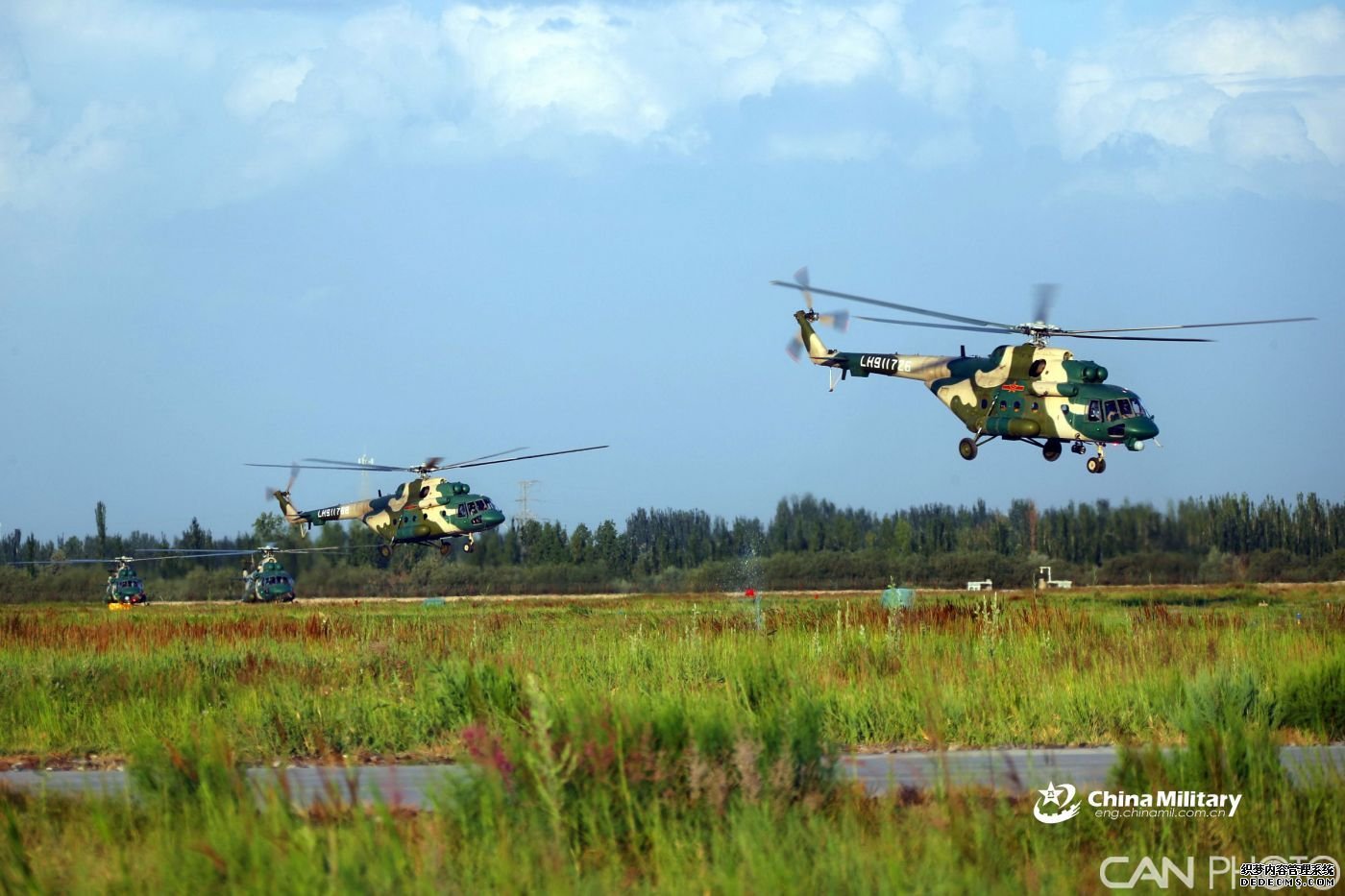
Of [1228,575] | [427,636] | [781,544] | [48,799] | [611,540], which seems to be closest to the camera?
[48,799]

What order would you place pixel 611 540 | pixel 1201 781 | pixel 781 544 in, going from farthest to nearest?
pixel 611 540 < pixel 781 544 < pixel 1201 781

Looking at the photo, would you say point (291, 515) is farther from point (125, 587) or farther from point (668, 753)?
point (668, 753)

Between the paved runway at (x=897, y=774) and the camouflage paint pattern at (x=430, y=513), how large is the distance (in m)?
36.3

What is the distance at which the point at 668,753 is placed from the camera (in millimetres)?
9586

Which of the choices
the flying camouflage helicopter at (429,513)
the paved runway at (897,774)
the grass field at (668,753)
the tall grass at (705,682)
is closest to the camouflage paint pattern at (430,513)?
the flying camouflage helicopter at (429,513)

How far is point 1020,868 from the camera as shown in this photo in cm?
809

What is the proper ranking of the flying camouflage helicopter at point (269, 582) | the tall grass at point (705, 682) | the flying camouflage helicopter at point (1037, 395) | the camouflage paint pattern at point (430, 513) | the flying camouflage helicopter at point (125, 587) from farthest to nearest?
the flying camouflage helicopter at point (125, 587) < the flying camouflage helicopter at point (269, 582) < the camouflage paint pattern at point (430, 513) < the flying camouflage helicopter at point (1037, 395) < the tall grass at point (705, 682)

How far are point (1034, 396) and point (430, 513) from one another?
77.6 ft

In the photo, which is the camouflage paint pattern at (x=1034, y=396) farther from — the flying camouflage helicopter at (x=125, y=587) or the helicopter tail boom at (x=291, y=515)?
the flying camouflage helicopter at (x=125, y=587)

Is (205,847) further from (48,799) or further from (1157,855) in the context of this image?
(1157,855)

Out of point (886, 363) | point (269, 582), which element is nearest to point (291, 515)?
point (269, 582)

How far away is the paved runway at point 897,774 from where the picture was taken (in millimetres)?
10594

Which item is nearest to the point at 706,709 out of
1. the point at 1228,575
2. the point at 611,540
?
the point at 1228,575

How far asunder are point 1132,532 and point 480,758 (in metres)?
28.0
